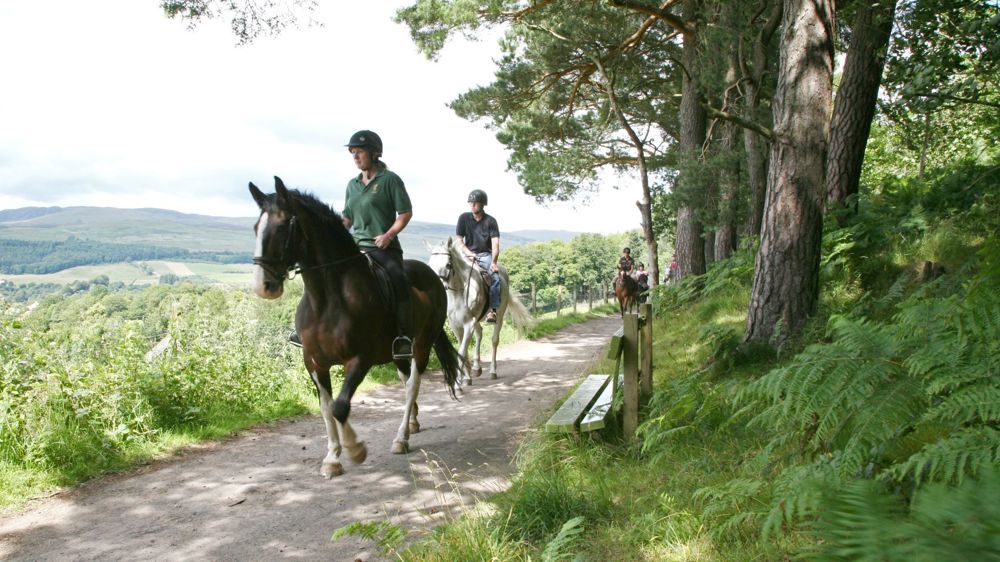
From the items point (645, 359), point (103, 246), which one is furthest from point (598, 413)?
point (103, 246)

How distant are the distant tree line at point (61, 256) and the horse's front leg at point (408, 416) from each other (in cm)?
4977

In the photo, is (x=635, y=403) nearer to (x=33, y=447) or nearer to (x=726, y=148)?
(x=33, y=447)

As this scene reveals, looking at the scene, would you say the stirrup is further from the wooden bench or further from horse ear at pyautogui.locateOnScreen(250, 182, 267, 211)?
horse ear at pyautogui.locateOnScreen(250, 182, 267, 211)

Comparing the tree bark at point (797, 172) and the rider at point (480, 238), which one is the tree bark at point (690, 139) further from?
the tree bark at point (797, 172)

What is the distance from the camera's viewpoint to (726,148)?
15.1m

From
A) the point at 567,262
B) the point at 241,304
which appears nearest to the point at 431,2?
the point at 241,304

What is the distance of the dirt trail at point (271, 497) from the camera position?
4.27 metres

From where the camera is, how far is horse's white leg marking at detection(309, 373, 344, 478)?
565 centimetres

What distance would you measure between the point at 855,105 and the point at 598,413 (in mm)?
7229

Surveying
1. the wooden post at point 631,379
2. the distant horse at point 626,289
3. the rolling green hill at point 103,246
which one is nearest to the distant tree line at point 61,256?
the rolling green hill at point 103,246

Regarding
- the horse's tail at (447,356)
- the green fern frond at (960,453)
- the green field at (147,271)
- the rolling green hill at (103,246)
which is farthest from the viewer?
the green field at (147,271)

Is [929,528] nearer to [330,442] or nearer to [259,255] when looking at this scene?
[259,255]

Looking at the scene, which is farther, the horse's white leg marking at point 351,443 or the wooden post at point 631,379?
the horse's white leg marking at point 351,443

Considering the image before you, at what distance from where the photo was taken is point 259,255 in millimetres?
5195
